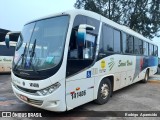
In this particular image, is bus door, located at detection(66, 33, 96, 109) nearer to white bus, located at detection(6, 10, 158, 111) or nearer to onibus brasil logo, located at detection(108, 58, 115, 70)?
white bus, located at detection(6, 10, 158, 111)

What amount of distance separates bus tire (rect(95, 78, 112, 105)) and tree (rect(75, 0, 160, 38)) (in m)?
20.7

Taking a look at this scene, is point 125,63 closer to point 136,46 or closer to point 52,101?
point 136,46

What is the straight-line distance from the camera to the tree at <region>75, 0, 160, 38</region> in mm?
25562

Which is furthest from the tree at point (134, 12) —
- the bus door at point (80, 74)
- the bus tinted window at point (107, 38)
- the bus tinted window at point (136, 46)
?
the bus door at point (80, 74)

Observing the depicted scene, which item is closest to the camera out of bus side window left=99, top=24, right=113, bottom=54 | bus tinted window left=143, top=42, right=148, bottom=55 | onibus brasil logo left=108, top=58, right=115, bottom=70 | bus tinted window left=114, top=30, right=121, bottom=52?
→ bus side window left=99, top=24, right=113, bottom=54

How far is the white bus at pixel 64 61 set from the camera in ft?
15.2

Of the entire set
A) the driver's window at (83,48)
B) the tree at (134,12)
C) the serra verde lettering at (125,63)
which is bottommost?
the serra verde lettering at (125,63)

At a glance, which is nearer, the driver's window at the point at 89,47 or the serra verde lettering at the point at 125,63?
the driver's window at the point at 89,47

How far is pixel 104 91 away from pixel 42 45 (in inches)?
107

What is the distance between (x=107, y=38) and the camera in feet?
21.5

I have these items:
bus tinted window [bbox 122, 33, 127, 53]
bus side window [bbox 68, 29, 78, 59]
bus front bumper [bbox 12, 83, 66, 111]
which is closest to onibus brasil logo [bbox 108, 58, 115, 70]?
bus tinted window [bbox 122, 33, 127, 53]

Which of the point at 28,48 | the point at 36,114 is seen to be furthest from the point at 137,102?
the point at 28,48

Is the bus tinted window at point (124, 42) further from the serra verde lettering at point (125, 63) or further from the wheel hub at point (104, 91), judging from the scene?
the wheel hub at point (104, 91)

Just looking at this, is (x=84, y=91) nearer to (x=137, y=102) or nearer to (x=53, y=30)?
(x=53, y=30)
